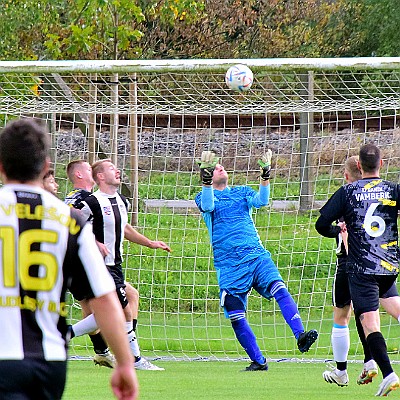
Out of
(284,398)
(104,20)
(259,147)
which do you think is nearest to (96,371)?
(284,398)

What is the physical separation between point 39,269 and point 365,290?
166 inches

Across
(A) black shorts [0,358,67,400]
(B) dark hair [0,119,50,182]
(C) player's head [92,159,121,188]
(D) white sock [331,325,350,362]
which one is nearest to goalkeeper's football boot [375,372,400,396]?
(D) white sock [331,325,350,362]

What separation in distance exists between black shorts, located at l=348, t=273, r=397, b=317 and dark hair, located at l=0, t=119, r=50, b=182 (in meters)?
4.21

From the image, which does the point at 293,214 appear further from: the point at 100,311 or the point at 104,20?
the point at 100,311

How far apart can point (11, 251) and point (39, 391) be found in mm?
477

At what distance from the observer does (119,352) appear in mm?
3482

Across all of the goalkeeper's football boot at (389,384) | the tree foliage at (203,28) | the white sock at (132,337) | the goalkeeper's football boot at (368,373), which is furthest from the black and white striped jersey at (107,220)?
the tree foliage at (203,28)

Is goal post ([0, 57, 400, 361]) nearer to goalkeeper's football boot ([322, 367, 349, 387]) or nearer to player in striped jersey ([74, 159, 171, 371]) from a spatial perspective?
player in striped jersey ([74, 159, 171, 371])

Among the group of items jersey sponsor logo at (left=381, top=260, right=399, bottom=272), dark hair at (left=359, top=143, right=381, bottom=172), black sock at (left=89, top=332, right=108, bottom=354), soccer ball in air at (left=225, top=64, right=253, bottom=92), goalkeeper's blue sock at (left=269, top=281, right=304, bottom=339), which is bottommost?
black sock at (left=89, top=332, right=108, bottom=354)

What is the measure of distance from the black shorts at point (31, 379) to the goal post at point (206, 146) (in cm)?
629

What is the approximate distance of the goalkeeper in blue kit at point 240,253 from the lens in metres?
9.04

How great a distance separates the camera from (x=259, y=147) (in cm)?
1322

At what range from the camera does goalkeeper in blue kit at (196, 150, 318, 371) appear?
9.04 m

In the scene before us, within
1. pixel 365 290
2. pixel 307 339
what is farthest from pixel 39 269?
pixel 307 339
